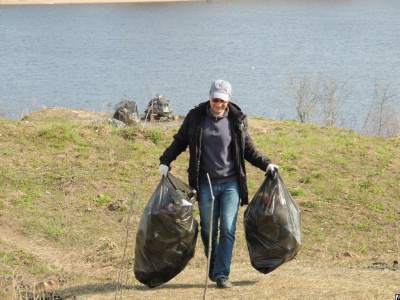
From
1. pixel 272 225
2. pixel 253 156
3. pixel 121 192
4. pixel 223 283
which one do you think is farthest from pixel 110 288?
pixel 121 192

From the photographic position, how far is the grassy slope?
315 inches

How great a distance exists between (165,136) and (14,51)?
23.8m

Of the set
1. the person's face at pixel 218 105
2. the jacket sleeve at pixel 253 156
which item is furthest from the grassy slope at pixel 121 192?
the person's face at pixel 218 105

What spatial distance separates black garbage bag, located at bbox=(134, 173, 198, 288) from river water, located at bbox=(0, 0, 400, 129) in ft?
32.6

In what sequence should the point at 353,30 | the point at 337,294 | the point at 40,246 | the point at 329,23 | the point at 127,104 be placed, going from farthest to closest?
the point at 329,23 → the point at 353,30 → the point at 127,104 → the point at 40,246 → the point at 337,294

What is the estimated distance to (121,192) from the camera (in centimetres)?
983

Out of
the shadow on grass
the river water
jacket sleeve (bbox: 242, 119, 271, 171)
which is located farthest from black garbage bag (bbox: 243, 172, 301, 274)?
the river water

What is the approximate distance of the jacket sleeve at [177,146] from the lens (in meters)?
6.07

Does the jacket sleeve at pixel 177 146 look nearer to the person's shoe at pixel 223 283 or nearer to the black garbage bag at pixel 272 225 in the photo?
the black garbage bag at pixel 272 225

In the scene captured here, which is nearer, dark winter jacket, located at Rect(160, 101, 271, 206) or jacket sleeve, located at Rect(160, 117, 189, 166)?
dark winter jacket, located at Rect(160, 101, 271, 206)

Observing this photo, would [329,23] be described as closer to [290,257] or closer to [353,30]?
[353,30]

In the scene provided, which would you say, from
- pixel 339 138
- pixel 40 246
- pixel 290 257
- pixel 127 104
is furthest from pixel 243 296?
pixel 127 104

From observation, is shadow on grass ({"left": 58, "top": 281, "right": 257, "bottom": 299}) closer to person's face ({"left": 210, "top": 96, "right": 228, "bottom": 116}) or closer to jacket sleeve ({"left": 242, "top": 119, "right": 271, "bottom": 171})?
jacket sleeve ({"left": 242, "top": 119, "right": 271, "bottom": 171})

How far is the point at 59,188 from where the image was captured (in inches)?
386
